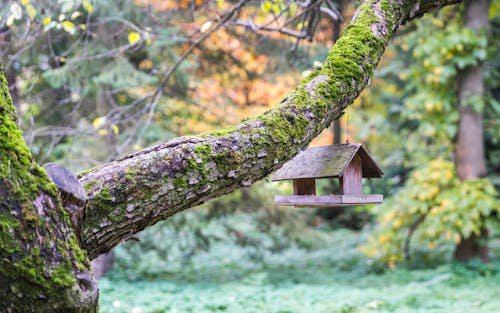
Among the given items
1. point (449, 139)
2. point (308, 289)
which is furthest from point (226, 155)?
point (449, 139)

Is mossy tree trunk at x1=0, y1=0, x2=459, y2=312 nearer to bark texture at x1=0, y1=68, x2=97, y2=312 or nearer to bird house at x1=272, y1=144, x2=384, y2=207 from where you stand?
bark texture at x1=0, y1=68, x2=97, y2=312

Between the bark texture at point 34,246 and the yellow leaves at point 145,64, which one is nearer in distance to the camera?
the bark texture at point 34,246

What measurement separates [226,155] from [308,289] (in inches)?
226

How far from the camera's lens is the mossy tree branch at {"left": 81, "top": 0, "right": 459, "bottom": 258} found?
6.47ft

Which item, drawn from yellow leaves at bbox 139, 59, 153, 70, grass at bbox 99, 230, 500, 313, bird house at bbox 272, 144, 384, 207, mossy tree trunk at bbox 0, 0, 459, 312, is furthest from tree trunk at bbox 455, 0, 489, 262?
mossy tree trunk at bbox 0, 0, 459, 312

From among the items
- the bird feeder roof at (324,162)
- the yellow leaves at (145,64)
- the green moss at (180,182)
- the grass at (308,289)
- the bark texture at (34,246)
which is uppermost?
the yellow leaves at (145,64)

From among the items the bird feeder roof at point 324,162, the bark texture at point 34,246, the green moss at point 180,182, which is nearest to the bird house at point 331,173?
the bird feeder roof at point 324,162

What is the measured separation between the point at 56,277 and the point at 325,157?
5.56ft

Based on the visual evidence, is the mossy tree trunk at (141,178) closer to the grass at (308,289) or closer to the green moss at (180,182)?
the green moss at (180,182)

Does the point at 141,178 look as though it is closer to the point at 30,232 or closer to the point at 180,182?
the point at 180,182

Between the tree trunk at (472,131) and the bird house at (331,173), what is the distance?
6034 millimetres

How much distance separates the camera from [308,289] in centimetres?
749

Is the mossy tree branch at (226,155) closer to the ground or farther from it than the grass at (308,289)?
farther from it

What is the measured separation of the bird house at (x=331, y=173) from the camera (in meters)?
2.90
